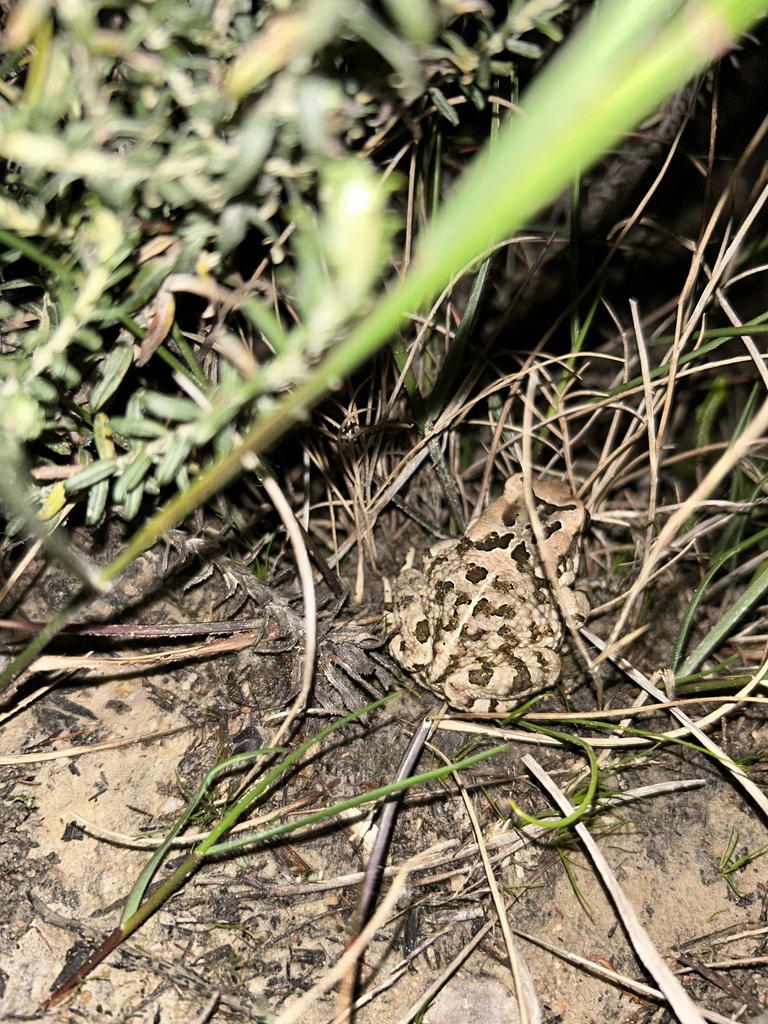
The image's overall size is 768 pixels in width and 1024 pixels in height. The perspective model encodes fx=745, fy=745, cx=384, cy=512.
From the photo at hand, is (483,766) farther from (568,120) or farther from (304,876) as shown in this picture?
(568,120)

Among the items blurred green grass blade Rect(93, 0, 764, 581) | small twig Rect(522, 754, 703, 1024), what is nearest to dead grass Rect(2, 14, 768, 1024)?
small twig Rect(522, 754, 703, 1024)

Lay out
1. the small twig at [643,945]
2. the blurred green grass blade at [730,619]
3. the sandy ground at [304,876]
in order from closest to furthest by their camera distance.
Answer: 1. the small twig at [643,945]
2. the sandy ground at [304,876]
3. the blurred green grass blade at [730,619]

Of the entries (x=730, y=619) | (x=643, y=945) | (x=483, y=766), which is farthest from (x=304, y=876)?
(x=730, y=619)

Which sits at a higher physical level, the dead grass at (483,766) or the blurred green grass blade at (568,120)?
the blurred green grass blade at (568,120)

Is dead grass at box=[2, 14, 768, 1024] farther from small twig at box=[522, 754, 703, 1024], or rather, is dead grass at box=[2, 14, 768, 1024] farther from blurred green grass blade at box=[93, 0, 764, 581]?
blurred green grass blade at box=[93, 0, 764, 581]

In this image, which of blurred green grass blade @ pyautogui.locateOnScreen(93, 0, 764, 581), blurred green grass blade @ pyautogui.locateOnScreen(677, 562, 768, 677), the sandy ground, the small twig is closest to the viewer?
blurred green grass blade @ pyautogui.locateOnScreen(93, 0, 764, 581)

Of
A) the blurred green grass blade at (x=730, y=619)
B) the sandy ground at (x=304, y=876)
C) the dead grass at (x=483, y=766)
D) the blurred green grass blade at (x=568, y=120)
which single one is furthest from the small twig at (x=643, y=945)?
the blurred green grass blade at (x=568, y=120)

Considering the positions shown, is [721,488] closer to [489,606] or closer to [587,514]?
[587,514]

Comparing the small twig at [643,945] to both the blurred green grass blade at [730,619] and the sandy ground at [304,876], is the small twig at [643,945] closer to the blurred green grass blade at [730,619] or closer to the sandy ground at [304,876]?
the sandy ground at [304,876]

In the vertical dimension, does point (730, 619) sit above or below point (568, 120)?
below

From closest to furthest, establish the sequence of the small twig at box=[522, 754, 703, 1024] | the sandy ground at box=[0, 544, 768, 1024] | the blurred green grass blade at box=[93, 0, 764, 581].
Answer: the blurred green grass blade at box=[93, 0, 764, 581] < the small twig at box=[522, 754, 703, 1024] < the sandy ground at box=[0, 544, 768, 1024]

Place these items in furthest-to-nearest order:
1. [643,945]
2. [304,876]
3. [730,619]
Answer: [730,619], [304,876], [643,945]
